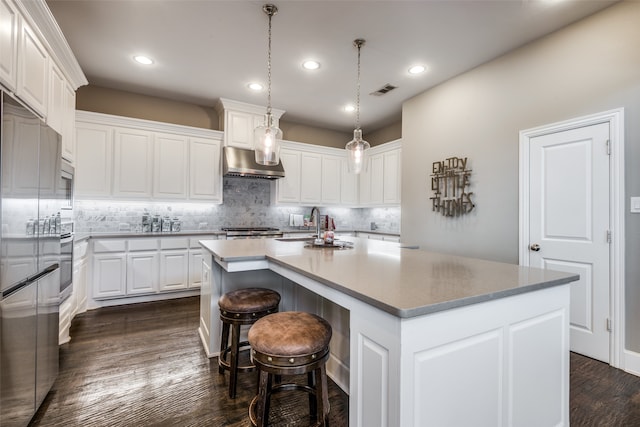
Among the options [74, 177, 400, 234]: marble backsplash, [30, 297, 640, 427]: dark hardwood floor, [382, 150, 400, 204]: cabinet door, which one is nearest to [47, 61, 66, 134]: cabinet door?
[74, 177, 400, 234]: marble backsplash

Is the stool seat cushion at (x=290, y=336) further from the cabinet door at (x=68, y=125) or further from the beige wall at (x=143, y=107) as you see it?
the beige wall at (x=143, y=107)

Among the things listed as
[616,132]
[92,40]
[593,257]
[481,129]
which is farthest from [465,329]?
[92,40]

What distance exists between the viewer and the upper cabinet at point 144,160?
3848 mm

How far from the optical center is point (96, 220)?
4133 mm

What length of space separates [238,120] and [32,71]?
2.64m

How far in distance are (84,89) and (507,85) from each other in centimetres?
519

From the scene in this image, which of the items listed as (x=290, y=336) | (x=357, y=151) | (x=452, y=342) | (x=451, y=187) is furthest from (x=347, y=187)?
(x=452, y=342)

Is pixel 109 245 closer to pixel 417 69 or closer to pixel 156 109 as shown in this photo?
pixel 156 109

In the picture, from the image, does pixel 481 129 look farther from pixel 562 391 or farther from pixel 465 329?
pixel 465 329

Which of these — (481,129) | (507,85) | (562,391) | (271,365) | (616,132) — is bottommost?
(562,391)

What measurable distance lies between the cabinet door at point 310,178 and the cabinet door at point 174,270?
2.19 metres

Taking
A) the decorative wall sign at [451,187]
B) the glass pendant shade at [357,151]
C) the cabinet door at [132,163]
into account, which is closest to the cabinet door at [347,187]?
the decorative wall sign at [451,187]

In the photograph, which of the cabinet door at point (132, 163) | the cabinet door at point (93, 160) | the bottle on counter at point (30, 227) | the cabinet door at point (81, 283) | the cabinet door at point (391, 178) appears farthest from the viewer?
the cabinet door at point (391, 178)

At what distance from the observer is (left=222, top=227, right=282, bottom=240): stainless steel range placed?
446cm
